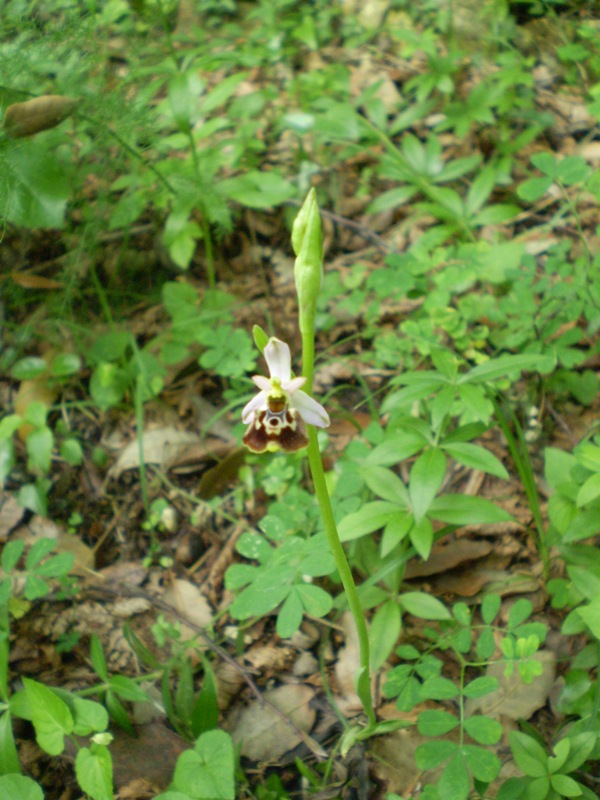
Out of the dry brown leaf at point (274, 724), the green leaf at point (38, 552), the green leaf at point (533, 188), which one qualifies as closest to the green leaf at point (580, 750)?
the dry brown leaf at point (274, 724)

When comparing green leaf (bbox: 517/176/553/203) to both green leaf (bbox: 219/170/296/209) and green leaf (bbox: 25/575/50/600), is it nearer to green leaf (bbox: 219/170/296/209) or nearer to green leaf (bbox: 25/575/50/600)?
green leaf (bbox: 219/170/296/209)

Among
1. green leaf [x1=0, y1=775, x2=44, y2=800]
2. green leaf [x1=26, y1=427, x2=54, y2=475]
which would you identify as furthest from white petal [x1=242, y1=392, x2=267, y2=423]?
green leaf [x1=26, y1=427, x2=54, y2=475]

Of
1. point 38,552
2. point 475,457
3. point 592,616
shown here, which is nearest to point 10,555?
point 38,552

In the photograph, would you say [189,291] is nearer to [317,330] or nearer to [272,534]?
[317,330]

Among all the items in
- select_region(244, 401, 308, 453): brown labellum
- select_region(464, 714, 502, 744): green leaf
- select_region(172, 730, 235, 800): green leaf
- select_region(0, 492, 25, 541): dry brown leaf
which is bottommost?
select_region(0, 492, 25, 541): dry brown leaf

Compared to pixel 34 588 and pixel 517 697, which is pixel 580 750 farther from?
pixel 34 588

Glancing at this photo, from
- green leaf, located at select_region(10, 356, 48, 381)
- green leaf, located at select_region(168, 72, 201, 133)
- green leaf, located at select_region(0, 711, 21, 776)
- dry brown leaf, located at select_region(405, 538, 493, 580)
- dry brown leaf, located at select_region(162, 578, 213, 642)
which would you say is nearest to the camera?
green leaf, located at select_region(0, 711, 21, 776)

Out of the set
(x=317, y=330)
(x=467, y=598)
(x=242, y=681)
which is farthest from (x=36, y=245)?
(x=467, y=598)
